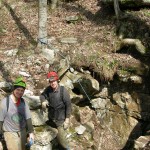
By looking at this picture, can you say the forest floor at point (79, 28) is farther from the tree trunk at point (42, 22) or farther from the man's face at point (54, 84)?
the man's face at point (54, 84)

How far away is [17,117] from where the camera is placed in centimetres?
693

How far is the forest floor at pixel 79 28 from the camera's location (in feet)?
43.4

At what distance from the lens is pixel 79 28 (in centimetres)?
1519

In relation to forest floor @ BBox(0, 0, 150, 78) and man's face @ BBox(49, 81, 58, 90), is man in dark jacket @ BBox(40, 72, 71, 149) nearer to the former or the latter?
man's face @ BBox(49, 81, 58, 90)

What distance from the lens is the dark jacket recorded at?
26.5 ft

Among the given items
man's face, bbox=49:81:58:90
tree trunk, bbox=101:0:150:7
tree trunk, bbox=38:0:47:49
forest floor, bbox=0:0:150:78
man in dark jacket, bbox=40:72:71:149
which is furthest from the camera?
tree trunk, bbox=101:0:150:7

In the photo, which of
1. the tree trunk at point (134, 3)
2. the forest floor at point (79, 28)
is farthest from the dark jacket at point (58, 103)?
the tree trunk at point (134, 3)

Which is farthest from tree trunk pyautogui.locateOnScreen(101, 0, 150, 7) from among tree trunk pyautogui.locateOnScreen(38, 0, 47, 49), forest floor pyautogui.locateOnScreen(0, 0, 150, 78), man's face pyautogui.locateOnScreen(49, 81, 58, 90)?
man's face pyautogui.locateOnScreen(49, 81, 58, 90)

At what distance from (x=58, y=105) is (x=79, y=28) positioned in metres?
7.67

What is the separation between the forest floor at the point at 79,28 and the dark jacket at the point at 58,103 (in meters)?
4.58

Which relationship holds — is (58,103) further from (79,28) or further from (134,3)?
(134,3)

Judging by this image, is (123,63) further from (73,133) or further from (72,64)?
(73,133)

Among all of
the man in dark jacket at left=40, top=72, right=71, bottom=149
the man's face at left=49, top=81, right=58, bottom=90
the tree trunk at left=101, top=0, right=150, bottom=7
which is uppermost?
the tree trunk at left=101, top=0, right=150, bottom=7

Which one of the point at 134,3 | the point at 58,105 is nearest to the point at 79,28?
the point at 134,3
